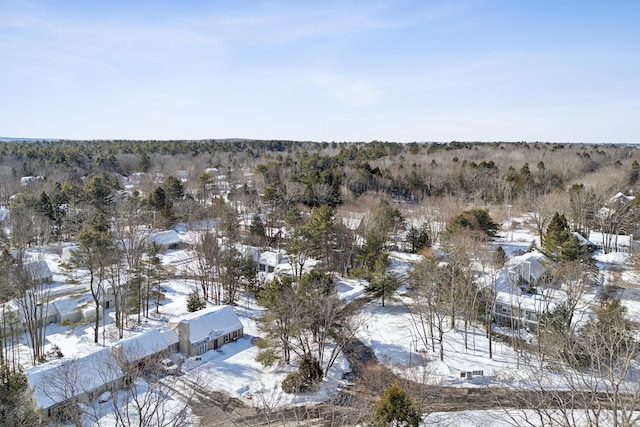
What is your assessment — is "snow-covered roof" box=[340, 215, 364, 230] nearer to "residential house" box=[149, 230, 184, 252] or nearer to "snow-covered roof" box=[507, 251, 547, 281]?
"snow-covered roof" box=[507, 251, 547, 281]

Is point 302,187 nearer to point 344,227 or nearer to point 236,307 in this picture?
point 344,227

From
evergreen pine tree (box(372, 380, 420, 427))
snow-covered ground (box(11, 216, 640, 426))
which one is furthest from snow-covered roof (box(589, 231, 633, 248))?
evergreen pine tree (box(372, 380, 420, 427))

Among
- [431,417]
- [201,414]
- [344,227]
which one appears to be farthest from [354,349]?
[344,227]

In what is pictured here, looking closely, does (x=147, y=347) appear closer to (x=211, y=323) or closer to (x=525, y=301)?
(x=211, y=323)

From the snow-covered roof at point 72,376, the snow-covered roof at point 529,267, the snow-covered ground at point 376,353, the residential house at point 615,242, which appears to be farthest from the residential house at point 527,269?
the snow-covered roof at point 72,376

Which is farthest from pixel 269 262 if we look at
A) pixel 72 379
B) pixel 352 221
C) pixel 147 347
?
pixel 72 379
